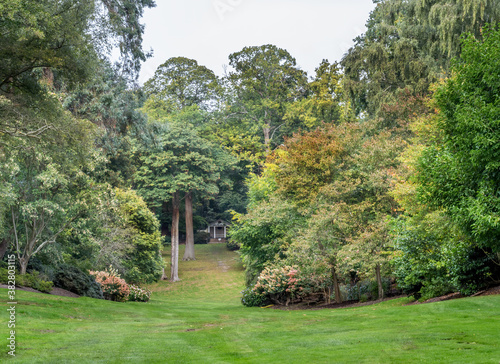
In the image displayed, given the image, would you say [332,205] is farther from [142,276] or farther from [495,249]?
[142,276]

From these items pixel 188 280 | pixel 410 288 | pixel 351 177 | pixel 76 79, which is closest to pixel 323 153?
pixel 351 177

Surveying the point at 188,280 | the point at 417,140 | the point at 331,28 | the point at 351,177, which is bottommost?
the point at 188,280

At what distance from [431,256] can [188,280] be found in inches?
1163

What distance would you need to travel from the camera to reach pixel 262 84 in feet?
165

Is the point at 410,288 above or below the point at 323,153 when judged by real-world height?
below

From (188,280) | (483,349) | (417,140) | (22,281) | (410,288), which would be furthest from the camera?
(188,280)

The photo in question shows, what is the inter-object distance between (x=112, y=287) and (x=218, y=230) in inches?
1658

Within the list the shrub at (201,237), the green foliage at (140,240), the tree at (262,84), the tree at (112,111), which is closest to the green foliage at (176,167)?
the tree at (262,84)

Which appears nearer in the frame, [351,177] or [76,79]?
[76,79]

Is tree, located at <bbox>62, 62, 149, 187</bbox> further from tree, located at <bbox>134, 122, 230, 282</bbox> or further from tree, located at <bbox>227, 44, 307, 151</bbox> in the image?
tree, located at <bbox>227, 44, 307, 151</bbox>

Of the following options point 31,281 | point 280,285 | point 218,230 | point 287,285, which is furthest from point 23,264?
point 218,230

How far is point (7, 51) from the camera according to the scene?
991cm

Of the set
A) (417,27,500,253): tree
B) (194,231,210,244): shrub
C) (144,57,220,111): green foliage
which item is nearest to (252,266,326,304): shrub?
(417,27,500,253): tree

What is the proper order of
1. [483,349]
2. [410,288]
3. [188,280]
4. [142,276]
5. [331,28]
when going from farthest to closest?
1. [188,280]
2. [142,276]
3. [331,28]
4. [410,288]
5. [483,349]
